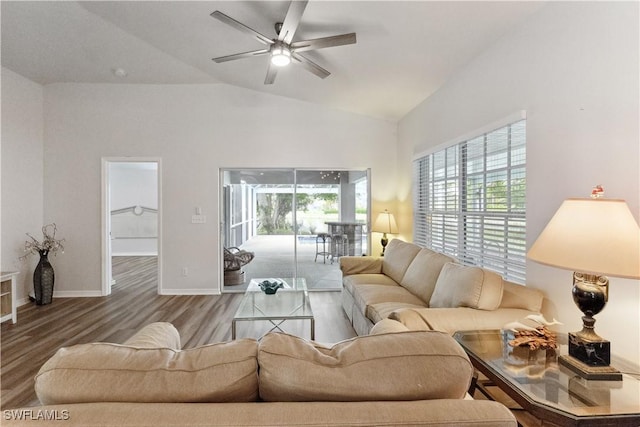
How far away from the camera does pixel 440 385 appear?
2.99ft

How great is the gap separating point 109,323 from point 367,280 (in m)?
3.10

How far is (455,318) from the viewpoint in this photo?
2.04 metres

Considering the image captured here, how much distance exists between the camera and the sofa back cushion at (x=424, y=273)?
9.57ft

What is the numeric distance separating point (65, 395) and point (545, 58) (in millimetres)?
3057

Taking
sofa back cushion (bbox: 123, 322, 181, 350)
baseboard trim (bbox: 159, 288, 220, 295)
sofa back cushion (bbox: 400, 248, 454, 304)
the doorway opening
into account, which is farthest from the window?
the doorway opening

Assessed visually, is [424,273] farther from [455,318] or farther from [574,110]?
[574,110]

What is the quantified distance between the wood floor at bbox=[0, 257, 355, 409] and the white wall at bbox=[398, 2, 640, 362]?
2144 millimetres

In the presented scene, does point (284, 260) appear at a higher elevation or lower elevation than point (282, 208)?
lower

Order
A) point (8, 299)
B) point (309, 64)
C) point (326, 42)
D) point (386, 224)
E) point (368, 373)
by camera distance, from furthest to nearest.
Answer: point (386, 224)
point (8, 299)
point (309, 64)
point (326, 42)
point (368, 373)

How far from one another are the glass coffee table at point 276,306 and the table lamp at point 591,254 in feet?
6.14

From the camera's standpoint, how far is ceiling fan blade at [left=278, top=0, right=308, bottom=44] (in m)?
2.05

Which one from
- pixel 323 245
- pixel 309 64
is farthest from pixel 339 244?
pixel 309 64

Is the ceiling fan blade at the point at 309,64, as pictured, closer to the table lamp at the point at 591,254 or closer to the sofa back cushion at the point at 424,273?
the sofa back cushion at the point at 424,273

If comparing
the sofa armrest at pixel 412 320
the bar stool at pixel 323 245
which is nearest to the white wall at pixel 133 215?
the bar stool at pixel 323 245
